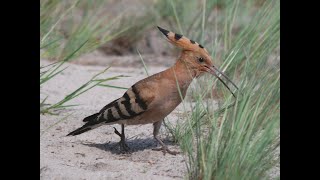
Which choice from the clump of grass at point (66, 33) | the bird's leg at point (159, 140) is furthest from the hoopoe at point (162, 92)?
the clump of grass at point (66, 33)

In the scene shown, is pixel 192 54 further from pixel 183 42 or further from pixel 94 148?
pixel 94 148

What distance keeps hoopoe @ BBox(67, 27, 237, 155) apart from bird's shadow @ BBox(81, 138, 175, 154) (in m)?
0.10

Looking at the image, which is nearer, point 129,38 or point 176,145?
point 176,145

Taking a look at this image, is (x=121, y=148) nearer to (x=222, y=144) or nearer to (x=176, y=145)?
(x=176, y=145)

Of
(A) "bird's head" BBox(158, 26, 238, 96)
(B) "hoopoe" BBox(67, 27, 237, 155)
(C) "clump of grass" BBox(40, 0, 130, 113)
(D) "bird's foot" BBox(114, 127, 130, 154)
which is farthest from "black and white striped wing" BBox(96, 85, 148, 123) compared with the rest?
(C) "clump of grass" BBox(40, 0, 130, 113)

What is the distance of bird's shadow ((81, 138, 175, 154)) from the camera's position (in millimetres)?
4133

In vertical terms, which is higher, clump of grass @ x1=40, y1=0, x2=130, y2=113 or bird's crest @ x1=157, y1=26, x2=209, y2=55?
clump of grass @ x1=40, y1=0, x2=130, y2=113

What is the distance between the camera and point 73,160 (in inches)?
152

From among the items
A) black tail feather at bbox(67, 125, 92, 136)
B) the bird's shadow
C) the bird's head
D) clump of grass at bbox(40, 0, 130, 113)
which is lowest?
the bird's shadow

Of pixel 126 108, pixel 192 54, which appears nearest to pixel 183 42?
pixel 192 54

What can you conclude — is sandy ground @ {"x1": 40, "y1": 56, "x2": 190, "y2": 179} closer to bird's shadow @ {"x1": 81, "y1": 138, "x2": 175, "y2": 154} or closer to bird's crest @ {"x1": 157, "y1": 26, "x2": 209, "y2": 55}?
bird's shadow @ {"x1": 81, "y1": 138, "x2": 175, "y2": 154}

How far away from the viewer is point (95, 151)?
4039 millimetres

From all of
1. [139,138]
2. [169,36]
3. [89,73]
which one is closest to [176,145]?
[139,138]
